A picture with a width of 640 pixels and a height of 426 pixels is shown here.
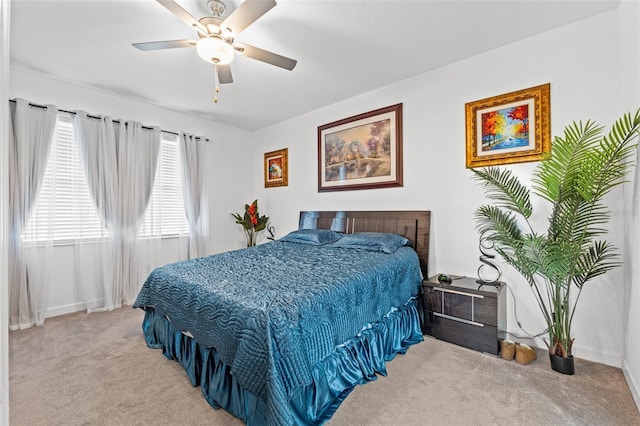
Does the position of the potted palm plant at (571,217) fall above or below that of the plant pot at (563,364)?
above

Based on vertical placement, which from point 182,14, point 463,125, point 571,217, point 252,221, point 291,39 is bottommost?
point 252,221

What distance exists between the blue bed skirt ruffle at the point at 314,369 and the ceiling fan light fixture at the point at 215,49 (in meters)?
2.03

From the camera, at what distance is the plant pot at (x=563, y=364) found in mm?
2086

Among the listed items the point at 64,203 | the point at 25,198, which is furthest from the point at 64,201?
the point at 25,198

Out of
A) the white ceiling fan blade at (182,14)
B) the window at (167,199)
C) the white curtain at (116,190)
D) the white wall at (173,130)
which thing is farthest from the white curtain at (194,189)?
the white ceiling fan blade at (182,14)

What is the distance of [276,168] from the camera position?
5.02 metres

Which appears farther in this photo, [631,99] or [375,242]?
[375,242]

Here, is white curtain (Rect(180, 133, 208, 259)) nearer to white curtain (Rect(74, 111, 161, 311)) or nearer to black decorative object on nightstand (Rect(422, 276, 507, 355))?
white curtain (Rect(74, 111, 161, 311))

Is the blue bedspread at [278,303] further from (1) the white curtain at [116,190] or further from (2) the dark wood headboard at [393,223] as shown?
(1) the white curtain at [116,190]

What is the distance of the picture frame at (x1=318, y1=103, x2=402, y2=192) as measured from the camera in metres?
3.50

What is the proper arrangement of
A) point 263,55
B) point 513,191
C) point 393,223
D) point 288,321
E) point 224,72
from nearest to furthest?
point 288,321, point 263,55, point 513,191, point 224,72, point 393,223

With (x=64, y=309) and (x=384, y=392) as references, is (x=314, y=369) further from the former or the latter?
(x=64, y=309)

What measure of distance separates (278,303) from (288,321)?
0.12 m

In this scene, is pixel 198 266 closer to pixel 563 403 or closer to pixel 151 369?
pixel 151 369
